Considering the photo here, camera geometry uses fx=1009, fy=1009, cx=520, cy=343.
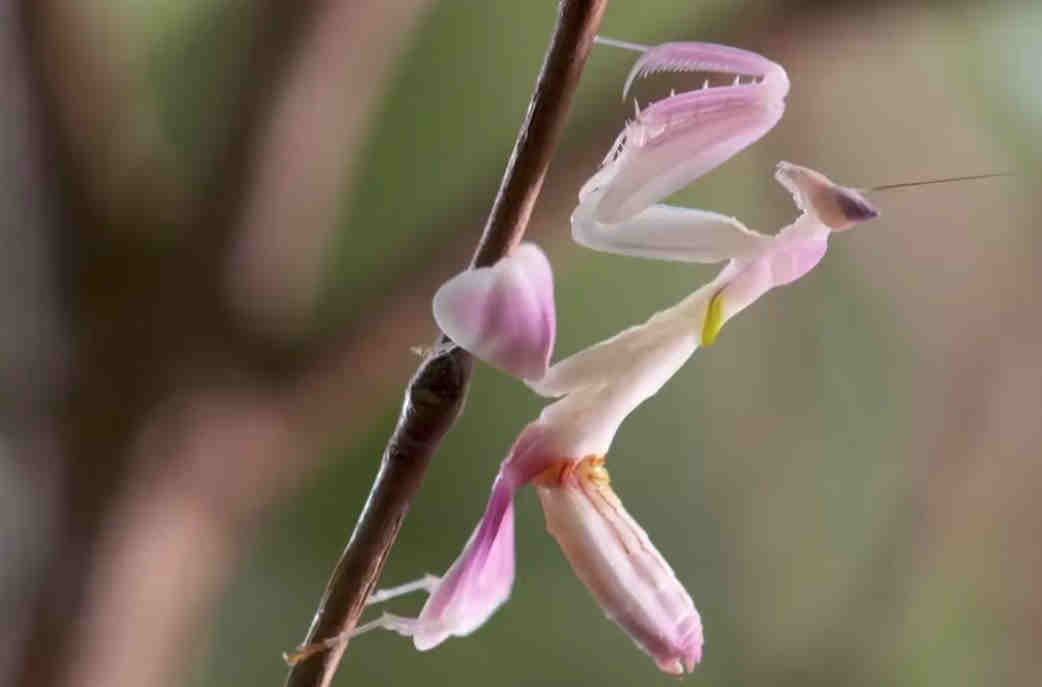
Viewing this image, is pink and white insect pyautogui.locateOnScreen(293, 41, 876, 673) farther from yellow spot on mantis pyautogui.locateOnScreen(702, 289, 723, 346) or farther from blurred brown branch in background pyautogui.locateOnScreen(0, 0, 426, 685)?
blurred brown branch in background pyautogui.locateOnScreen(0, 0, 426, 685)

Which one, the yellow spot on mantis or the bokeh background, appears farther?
the bokeh background

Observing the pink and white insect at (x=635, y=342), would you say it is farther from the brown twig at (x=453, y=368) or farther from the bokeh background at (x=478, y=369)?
the bokeh background at (x=478, y=369)

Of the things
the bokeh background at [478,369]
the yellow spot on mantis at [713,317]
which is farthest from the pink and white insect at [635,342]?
the bokeh background at [478,369]

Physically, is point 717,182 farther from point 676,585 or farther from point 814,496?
point 676,585

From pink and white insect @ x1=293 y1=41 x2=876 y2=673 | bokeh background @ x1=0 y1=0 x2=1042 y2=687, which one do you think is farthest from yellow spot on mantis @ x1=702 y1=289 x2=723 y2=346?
bokeh background @ x1=0 y1=0 x2=1042 y2=687

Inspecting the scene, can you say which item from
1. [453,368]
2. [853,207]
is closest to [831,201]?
[853,207]

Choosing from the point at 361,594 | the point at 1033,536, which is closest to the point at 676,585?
the point at 361,594

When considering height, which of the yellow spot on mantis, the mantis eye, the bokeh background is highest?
the mantis eye
